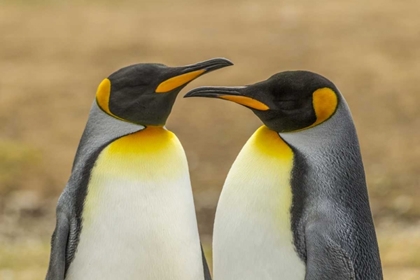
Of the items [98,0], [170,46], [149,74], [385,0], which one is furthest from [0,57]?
[149,74]

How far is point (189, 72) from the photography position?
3902 mm

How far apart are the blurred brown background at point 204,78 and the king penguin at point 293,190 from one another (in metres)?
4.17

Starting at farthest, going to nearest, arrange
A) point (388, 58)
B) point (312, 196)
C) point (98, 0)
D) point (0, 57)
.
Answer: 1. point (98, 0)
2. point (0, 57)
3. point (388, 58)
4. point (312, 196)

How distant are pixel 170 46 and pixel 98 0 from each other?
7.05 meters

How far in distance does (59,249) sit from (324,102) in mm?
1274

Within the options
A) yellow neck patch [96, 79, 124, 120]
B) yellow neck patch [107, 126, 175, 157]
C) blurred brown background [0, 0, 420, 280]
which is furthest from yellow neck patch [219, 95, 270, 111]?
blurred brown background [0, 0, 420, 280]

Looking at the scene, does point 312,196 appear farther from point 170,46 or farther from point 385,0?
point 385,0

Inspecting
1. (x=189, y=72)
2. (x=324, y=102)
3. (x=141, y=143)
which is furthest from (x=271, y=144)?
(x=141, y=143)

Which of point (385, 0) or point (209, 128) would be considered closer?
point (209, 128)

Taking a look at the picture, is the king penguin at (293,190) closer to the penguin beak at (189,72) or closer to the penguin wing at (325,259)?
the penguin wing at (325,259)

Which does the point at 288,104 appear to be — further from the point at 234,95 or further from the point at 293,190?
the point at 293,190

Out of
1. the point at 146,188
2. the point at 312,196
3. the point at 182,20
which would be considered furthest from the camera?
the point at 182,20

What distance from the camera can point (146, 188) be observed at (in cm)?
393

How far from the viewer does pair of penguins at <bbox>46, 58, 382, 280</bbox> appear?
3596 mm
